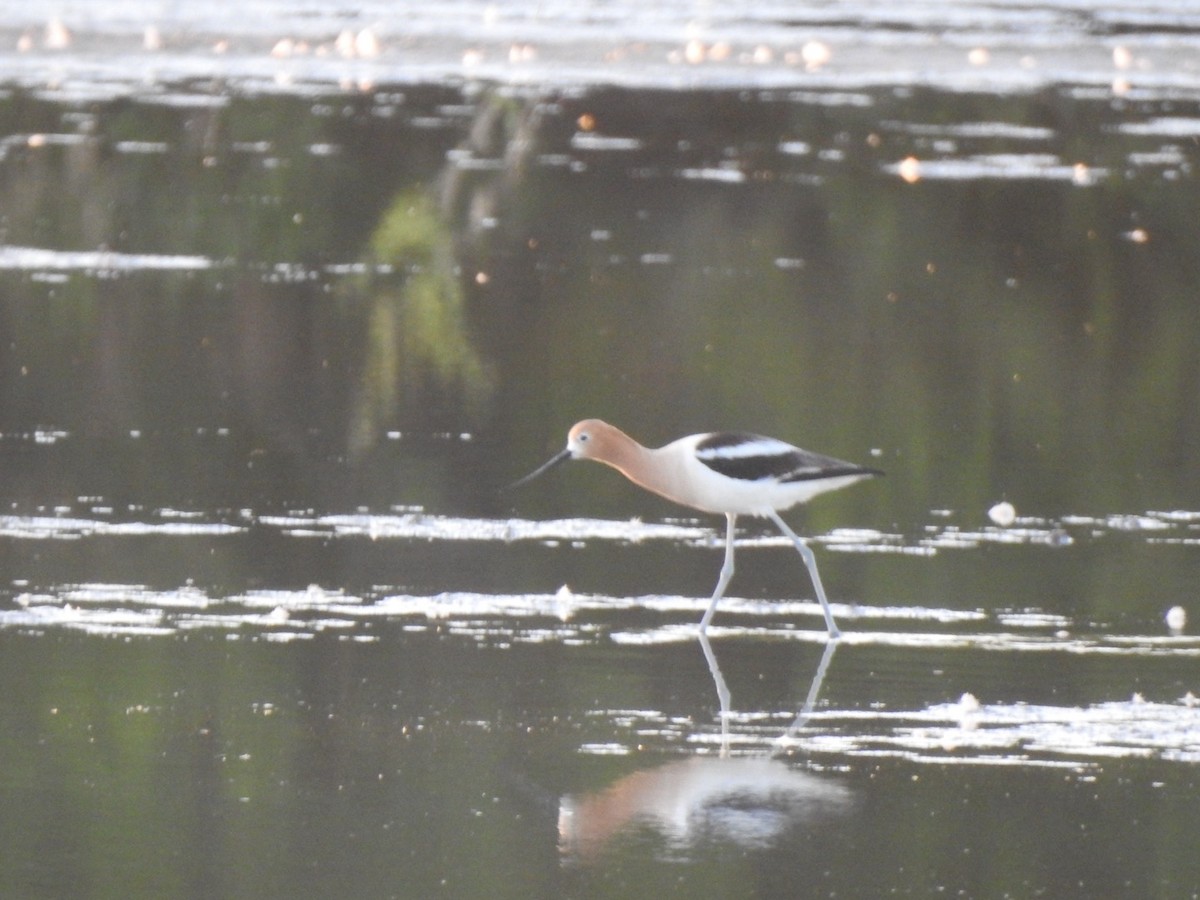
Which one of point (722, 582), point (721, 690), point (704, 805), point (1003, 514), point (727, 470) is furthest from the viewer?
point (1003, 514)

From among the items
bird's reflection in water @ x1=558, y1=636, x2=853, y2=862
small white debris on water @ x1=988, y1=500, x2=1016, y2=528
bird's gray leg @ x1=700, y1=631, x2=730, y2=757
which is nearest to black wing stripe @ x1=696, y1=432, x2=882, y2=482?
bird's gray leg @ x1=700, y1=631, x2=730, y2=757

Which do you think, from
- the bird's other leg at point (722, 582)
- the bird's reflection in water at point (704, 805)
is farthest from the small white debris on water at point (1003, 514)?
the bird's reflection in water at point (704, 805)

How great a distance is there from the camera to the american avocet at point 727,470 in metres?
9.20

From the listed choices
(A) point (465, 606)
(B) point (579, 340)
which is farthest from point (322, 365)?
(A) point (465, 606)

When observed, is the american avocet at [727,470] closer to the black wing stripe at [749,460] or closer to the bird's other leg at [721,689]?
the black wing stripe at [749,460]

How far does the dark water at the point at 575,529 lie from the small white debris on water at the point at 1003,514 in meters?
0.04

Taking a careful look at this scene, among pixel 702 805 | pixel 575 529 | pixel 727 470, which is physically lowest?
pixel 702 805

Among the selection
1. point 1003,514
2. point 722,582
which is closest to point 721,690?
point 722,582

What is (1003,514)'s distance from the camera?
1078cm

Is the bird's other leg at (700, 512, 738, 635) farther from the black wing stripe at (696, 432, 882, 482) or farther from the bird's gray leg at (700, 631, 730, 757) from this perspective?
the black wing stripe at (696, 432, 882, 482)

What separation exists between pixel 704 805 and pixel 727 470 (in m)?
2.47

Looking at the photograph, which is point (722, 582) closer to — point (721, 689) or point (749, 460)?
point (749, 460)

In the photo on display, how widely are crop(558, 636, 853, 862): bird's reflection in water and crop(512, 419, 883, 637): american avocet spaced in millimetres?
1889

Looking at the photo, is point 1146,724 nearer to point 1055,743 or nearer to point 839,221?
point 1055,743
